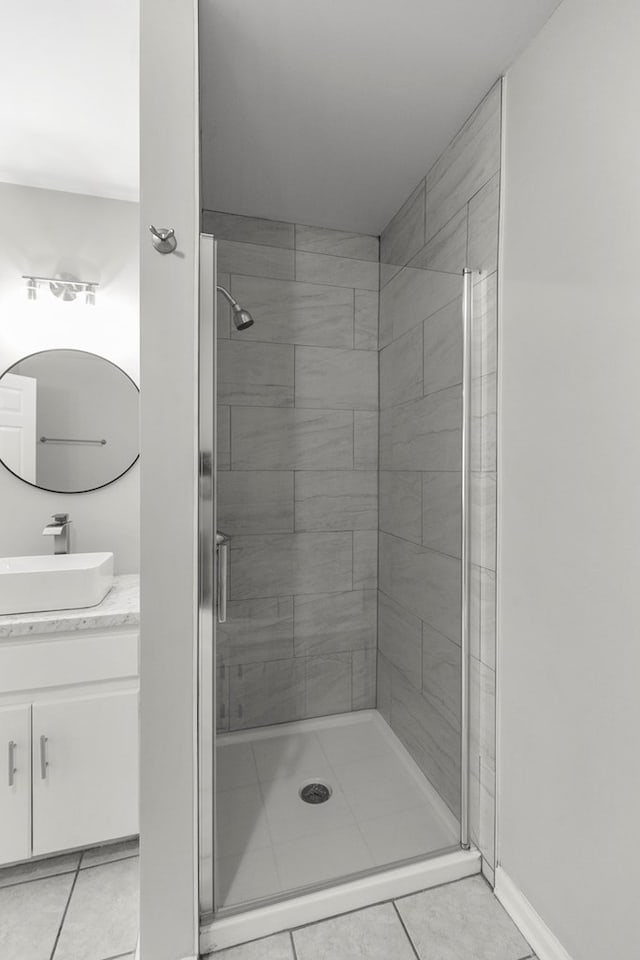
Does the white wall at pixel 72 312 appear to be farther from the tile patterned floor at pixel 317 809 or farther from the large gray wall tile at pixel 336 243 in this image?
the tile patterned floor at pixel 317 809

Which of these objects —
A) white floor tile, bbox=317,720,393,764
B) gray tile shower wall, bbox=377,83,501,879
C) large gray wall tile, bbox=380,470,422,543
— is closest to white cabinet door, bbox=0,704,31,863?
white floor tile, bbox=317,720,393,764

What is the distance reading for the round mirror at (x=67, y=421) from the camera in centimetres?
205

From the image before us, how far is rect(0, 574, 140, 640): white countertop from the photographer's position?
1577 mm

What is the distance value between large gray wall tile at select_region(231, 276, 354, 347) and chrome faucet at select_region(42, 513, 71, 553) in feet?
3.59

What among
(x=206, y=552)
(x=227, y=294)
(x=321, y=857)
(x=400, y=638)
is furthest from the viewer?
(x=400, y=638)

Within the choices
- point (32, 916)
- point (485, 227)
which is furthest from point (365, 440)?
point (32, 916)

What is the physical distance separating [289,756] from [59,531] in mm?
1261

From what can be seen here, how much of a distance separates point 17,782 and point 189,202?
181 centimetres

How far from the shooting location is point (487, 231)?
153 centimetres

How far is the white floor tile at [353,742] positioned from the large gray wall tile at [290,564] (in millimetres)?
559

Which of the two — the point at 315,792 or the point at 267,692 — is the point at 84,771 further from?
the point at 315,792

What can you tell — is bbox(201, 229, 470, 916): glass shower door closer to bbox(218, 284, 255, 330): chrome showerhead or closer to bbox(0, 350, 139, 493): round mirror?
bbox(218, 284, 255, 330): chrome showerhead

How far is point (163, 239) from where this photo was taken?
116 centimetres

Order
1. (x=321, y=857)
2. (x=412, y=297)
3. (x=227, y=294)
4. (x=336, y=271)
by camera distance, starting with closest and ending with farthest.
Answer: (x=227, y=294), (x=321, y=857), (x=412, y=297), (x=336, y=271)
